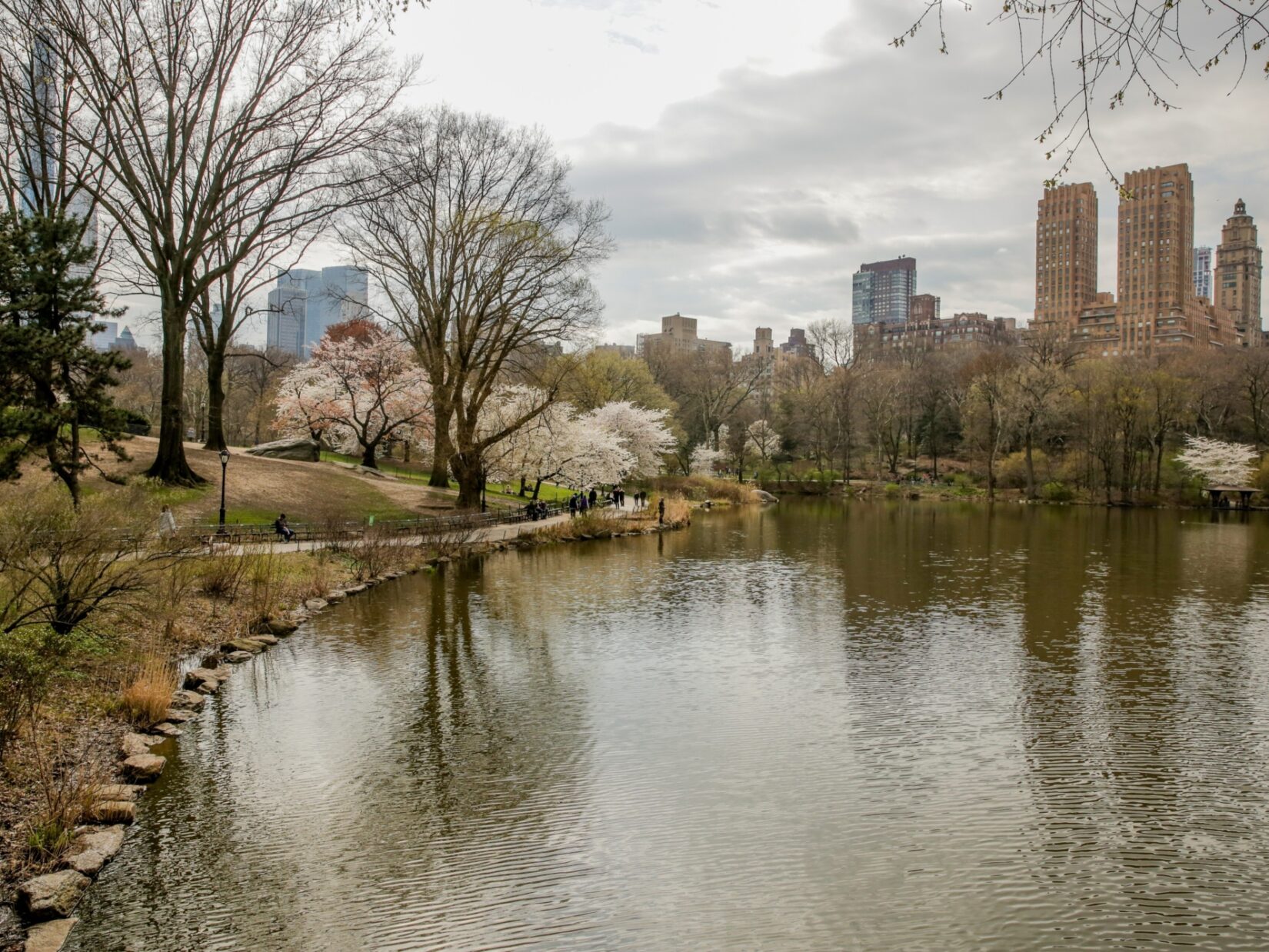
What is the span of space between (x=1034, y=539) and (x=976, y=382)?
38113 millimetres

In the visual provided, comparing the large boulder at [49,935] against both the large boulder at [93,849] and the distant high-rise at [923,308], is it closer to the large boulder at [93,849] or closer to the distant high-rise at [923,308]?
the large boulder at [93,849]

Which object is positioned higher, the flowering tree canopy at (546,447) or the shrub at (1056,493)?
the flowering tree canopy at (546,447)

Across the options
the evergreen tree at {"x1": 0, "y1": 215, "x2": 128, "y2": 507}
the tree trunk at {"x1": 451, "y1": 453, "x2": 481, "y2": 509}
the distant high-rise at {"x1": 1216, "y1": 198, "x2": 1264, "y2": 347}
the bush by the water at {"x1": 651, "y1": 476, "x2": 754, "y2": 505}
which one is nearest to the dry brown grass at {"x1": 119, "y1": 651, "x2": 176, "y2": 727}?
the evergreen tree at {"x1": 0, "y1": 215, "x2": 128, "y2": 507}

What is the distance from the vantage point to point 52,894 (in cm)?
659

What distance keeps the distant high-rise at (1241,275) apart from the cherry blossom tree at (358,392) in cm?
15932

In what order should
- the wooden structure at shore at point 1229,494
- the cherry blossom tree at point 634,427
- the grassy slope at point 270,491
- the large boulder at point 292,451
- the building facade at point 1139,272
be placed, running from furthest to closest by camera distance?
the building facade at point 1139,272
the wooden structure at shore at point 1229,494
the cherry blossom tree at point 634,427
the large boulder at point 292,451
the grassy slope at point 270,491

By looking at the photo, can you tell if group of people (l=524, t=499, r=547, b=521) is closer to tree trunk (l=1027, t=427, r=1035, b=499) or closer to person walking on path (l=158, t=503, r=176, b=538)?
person walking on path (l=158, t=503, r=176, b=538)

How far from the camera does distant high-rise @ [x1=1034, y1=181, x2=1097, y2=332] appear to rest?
156 m

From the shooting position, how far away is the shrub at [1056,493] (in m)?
61.5

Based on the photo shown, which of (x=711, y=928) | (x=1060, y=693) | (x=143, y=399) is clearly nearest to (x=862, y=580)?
(x=1060, y=693)

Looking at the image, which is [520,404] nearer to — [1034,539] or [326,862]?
[1034,539]

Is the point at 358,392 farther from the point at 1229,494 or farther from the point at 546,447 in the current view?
the point at 1229,494

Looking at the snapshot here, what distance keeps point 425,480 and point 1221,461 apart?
52.9 meters

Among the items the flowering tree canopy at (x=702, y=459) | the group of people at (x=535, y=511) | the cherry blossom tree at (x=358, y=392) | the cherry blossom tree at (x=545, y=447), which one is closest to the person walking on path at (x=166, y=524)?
the group of people at (x=535, y=511)
